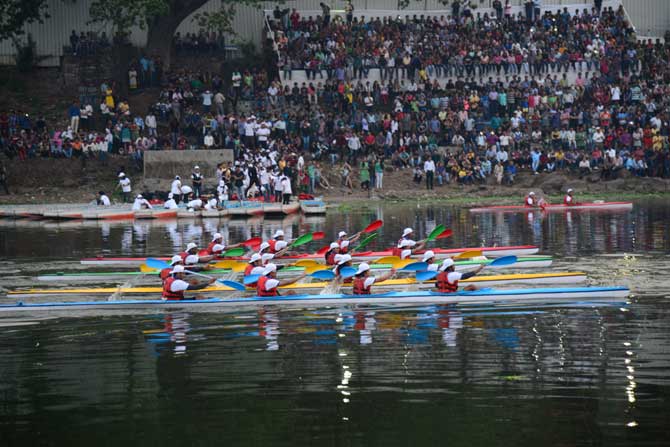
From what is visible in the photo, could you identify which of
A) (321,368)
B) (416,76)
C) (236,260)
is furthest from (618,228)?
(321,368)

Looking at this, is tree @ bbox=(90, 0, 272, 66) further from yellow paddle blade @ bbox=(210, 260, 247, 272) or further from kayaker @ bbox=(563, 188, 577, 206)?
yellow paddle blade @ bbox=(210, 260, 247, 272)

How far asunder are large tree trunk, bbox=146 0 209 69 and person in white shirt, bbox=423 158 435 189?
1262 centimetres

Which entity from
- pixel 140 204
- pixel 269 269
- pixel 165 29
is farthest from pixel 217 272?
pixel 165 29

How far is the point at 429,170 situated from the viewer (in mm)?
44812

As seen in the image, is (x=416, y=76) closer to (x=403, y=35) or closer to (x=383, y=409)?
(x=403, y=35)

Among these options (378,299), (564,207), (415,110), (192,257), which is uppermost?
(415,110)

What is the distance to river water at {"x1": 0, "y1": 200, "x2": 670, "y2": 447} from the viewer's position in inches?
492

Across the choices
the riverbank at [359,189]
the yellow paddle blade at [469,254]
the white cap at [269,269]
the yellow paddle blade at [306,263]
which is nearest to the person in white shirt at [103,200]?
the riverbank at [359,189]

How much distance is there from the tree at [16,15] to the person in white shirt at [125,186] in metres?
10.2

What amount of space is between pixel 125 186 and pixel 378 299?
23.4 meters

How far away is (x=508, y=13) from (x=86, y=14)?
19.2m

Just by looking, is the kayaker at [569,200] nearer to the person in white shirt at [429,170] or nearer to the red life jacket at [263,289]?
the person in white shirt at [429,170]

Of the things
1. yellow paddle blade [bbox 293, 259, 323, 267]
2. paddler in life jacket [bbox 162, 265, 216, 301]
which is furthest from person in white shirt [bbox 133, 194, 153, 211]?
paddler in life jacket [bbox 162, 265, 216, 301]

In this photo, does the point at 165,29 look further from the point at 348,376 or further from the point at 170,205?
the point at 348,376
